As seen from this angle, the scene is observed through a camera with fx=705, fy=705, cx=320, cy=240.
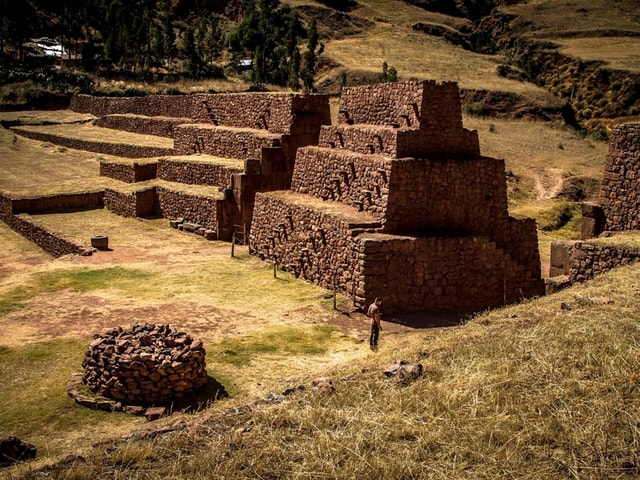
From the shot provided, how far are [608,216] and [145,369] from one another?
10.6 metres

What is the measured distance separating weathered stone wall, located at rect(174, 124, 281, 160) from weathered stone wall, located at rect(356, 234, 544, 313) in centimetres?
942

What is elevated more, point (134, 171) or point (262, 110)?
point (262, 110)

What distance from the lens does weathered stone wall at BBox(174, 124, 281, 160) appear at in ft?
81.8

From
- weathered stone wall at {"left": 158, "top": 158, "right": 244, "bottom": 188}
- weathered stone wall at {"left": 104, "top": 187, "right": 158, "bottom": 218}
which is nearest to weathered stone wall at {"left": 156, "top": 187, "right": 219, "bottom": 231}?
weathered stone wall at {"left": 104, "top": 187, "right": 158, "bottom": 218}

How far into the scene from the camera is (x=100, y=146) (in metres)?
38.5

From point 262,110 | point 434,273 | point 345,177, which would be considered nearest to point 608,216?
point 434,273

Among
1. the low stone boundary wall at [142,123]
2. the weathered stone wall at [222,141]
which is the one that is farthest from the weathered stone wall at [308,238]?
the low stone boundary wall at [142,123]

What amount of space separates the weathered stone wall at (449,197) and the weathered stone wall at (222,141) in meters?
8.33

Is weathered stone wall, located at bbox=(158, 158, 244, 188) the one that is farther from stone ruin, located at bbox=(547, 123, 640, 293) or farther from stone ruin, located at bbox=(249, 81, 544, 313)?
stone ruin, located at bbox=(547, 123, 640, 293)

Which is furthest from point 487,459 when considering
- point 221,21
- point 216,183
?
point 221,21

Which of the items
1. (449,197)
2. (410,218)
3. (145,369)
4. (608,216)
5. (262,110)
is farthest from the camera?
(262,110)

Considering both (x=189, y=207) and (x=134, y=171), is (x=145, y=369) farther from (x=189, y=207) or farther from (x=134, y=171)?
(x=134, y=171)

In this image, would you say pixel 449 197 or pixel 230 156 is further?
pixel 230 156

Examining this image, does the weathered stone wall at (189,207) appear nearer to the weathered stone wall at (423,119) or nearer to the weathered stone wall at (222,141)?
the weathered stone wall at (222,141)
